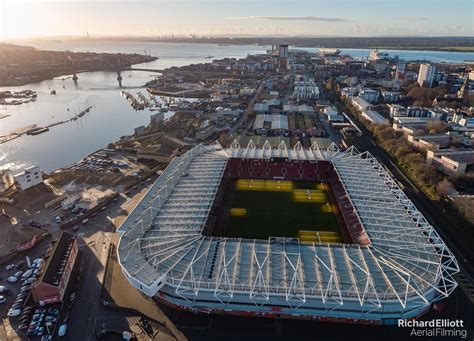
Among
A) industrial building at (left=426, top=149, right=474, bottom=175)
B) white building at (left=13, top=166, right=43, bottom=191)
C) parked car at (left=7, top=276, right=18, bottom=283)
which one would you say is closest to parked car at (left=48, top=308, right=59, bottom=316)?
parked car at (left=7, top=276, right=18, bottom=283)

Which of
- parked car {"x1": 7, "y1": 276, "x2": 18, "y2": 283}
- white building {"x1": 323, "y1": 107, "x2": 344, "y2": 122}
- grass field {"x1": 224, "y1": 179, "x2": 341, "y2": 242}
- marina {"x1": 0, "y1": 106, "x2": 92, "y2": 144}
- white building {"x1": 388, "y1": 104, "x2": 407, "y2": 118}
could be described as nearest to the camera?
parked car {"x1": 7, "y1": 276, "x2": 18, "y2": 283}

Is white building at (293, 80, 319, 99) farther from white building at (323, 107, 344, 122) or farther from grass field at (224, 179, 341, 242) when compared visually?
grass field at (224, 179, 341, 242)

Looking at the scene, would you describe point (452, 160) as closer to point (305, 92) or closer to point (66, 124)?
point (305, 92)

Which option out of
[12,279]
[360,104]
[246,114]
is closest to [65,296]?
[12,279]

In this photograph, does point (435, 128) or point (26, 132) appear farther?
point (26, 132)

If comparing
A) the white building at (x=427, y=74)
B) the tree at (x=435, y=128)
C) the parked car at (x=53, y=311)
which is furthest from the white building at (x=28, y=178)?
the white building at (x=427, y=74)

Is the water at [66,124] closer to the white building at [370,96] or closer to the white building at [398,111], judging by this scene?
the white building at [398,111]
